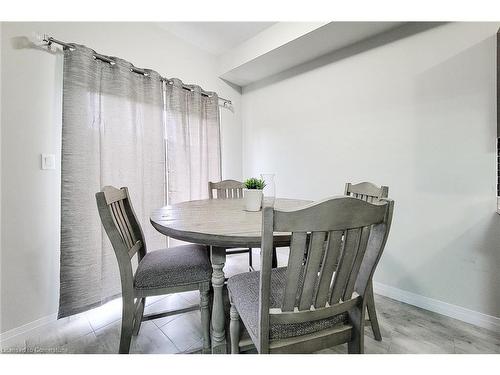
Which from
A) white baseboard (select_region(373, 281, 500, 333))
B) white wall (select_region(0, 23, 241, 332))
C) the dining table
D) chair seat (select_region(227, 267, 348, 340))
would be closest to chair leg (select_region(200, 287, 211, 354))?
the dining table

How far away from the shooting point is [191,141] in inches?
95.6

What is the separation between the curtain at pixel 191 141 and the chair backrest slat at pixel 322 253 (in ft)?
5.73

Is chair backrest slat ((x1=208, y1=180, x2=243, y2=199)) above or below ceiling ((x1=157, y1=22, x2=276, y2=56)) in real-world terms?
below

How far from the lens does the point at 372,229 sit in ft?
2.78

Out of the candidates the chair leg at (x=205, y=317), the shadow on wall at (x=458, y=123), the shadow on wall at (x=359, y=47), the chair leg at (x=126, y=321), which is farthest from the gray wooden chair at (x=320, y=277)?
the shadow on wall at (x=359, y=47)

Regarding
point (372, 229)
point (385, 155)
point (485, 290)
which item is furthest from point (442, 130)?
point (372, 229)

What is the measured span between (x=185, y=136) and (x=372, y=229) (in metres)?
1.98

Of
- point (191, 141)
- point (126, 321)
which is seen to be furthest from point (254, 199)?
point (191, 141)

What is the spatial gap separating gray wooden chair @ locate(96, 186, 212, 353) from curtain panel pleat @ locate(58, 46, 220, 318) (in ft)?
1.48

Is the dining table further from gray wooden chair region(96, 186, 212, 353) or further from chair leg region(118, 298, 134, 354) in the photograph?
chair leg region(118, 298, 134, 354)

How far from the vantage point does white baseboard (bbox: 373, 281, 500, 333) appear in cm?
151

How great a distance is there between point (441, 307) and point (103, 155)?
9.02 feet

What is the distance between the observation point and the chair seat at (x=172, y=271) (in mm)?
1140

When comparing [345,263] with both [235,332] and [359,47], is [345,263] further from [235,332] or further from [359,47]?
[359,47]
